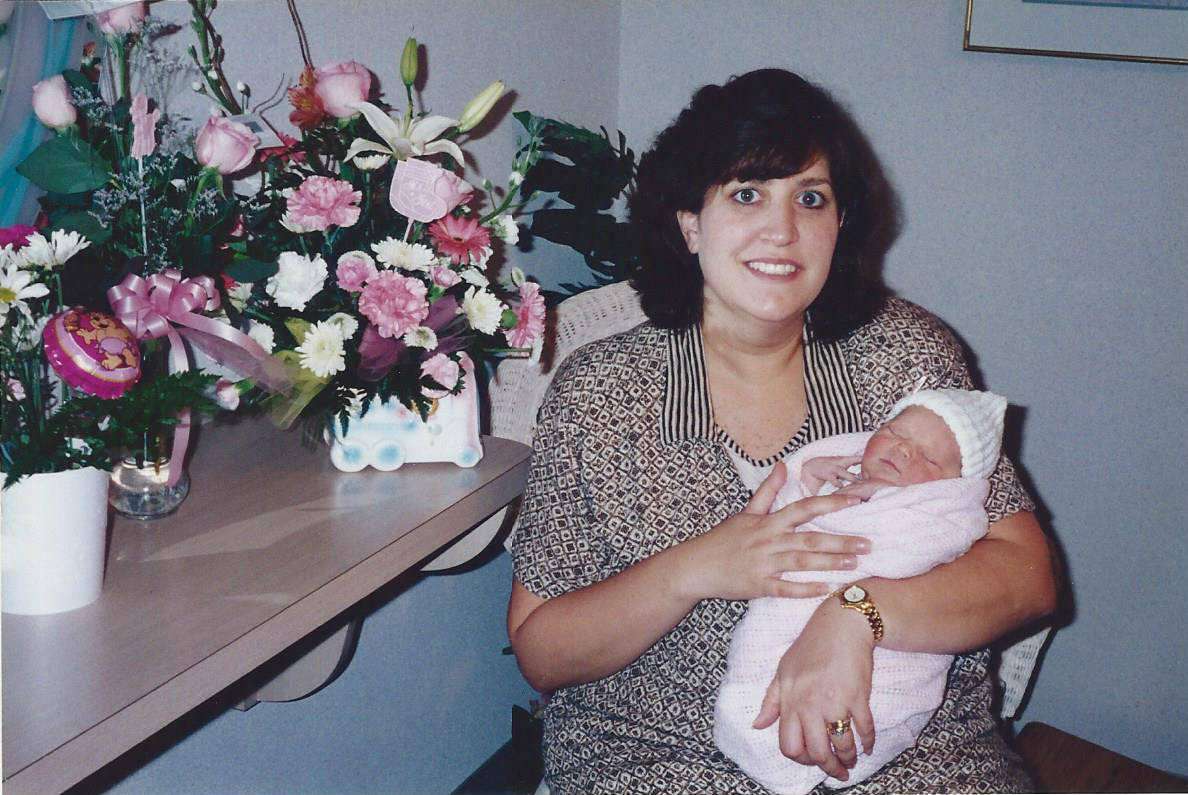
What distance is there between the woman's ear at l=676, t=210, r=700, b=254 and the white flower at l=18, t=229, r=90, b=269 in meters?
0.84

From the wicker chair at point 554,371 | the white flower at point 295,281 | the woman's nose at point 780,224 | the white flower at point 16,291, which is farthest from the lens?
the wicker chair at point 554,371

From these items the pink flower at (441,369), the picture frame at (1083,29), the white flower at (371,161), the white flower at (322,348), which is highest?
the picture frame at (1083,29)

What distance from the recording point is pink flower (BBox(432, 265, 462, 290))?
4.05 ft

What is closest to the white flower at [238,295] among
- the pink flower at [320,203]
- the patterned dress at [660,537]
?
the pink flower at [320,203]

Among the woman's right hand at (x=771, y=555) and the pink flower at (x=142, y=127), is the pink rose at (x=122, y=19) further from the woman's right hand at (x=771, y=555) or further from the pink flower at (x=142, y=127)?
the woman's right hand at (x=771, y=555)

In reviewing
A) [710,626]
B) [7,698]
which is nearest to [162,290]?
[7,698]

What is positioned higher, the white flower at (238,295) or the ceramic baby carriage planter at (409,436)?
the white flower at (238,295)

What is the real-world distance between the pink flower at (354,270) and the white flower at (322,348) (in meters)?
0.05

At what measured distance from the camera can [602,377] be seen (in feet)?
4.73

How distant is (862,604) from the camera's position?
122cm

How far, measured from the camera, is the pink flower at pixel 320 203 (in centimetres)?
116

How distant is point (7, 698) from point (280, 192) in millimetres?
661

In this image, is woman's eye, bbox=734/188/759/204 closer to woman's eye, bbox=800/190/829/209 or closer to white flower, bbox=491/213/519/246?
woman's eye, bbox=800/190/829/209

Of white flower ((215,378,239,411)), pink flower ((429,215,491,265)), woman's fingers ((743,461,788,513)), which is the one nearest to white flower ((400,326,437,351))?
pink flower ((429,215,491,265))
